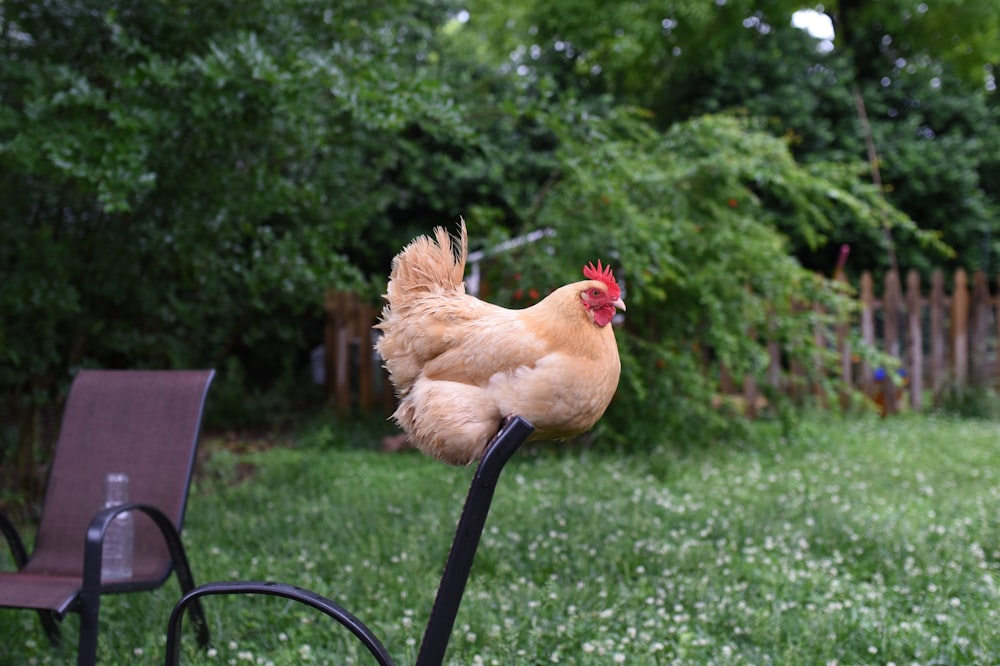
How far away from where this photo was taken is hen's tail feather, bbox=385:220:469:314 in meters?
1.65

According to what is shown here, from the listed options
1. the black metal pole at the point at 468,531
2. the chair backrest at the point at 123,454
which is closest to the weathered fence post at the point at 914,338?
the chair backrest at the point at 123,454

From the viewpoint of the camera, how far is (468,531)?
4.91 feet

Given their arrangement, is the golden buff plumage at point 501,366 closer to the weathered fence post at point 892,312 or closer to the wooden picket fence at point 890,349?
the wooden picket fence at point 890,349

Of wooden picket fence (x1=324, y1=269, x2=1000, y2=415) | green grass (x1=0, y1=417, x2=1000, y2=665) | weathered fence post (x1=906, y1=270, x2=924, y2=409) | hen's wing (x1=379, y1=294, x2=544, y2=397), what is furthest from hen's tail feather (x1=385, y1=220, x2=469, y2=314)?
weathered fence post (x1=906, y1=270, x2=924, y2=409)

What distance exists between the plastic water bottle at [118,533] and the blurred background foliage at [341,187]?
1176mm

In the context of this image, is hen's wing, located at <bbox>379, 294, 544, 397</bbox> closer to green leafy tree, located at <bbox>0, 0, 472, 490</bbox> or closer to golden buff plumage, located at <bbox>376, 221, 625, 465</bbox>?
golden buff plumage, located at <bbox>376, 221, 625, 465</bbox>

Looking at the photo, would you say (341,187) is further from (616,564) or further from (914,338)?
(914,338)

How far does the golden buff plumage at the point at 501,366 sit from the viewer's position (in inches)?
55.1

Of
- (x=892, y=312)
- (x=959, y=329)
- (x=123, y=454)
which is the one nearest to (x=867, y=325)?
(x=892, y=312)

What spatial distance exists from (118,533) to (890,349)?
297 inches

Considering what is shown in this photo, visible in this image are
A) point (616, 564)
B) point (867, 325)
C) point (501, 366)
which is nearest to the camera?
point (501, 366)

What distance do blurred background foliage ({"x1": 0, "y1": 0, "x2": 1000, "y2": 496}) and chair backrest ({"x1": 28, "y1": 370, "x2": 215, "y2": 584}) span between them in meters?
0.83

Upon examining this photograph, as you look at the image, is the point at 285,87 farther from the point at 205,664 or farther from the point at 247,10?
the point at 205,664

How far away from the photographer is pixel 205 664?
2.68m
